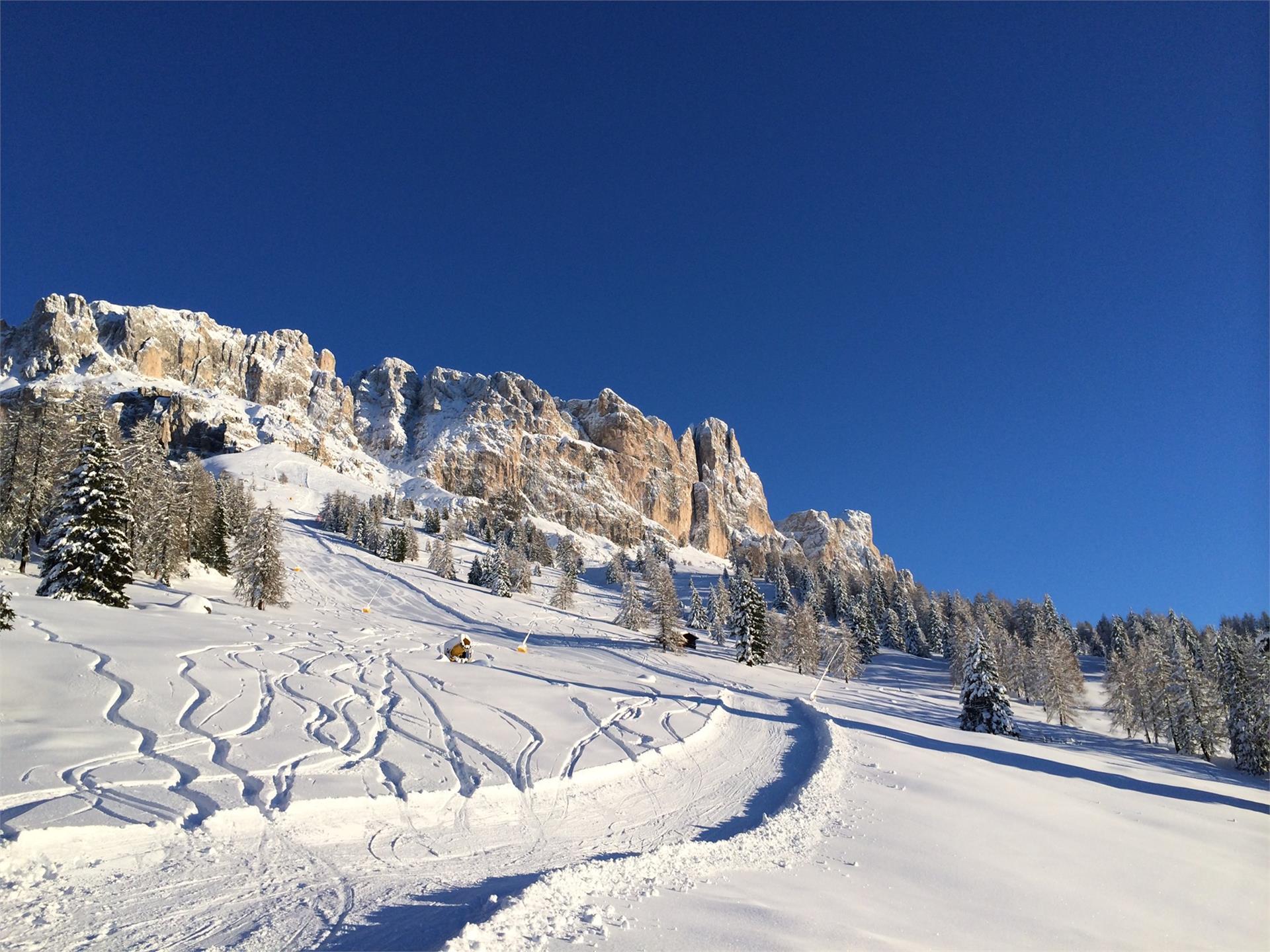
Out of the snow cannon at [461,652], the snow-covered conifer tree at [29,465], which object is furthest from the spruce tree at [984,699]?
the snow-covered conifer tree at [29,465]

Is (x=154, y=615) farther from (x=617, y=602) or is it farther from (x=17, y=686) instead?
(x=617, y=602)

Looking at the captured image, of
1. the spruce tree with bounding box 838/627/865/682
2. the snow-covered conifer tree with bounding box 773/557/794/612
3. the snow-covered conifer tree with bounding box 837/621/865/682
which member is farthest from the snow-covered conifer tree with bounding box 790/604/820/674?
the snow-covered conifer tree with bounding box 773/557/794/612

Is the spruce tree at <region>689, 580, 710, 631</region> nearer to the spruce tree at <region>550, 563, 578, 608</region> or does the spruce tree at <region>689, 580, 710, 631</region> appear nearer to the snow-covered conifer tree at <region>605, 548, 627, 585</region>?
the spruce tree at <region>550, 563, 578, 608</region>

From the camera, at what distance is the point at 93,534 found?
942 inches

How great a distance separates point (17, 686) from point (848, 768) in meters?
16.4

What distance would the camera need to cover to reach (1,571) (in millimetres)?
28109

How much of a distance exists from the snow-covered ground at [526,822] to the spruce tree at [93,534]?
18.7 ft

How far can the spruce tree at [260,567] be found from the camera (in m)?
35.3

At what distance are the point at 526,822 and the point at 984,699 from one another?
95.4ft

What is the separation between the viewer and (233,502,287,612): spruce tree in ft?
116

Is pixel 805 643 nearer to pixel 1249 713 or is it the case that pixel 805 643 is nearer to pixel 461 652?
pixel 1249 713

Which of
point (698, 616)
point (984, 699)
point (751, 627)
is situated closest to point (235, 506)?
point (751, 627)

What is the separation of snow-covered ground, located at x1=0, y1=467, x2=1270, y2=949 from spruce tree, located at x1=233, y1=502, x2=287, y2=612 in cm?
1692

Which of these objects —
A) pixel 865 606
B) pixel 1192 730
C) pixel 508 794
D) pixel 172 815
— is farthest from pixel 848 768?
pixel 865 606
